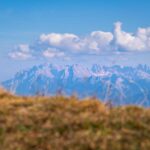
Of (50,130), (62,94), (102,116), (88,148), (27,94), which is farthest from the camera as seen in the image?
(27,94)

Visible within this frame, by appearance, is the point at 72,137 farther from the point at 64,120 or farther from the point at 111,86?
the point at 111,86

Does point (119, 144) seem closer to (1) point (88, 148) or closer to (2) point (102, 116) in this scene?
(1) point (88, 148)

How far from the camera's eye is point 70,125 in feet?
39.4

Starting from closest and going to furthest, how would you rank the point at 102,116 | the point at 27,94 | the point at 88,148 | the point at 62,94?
1. the point at 88,148
2. the point at 102,116
3. the point at 62,94
4. the point at 27,94

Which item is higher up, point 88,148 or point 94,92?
point 94,92

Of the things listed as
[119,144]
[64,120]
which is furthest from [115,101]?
[119,144]

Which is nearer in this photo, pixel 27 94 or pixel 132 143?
pixel 132 143

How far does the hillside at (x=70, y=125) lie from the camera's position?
1103 centimetres

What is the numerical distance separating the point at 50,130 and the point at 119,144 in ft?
6.64

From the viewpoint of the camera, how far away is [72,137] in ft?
37.3

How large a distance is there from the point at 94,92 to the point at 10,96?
9.94 ft

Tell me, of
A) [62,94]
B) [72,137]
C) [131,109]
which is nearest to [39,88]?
[62,94]

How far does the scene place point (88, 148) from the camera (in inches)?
429

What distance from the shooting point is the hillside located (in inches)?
434
